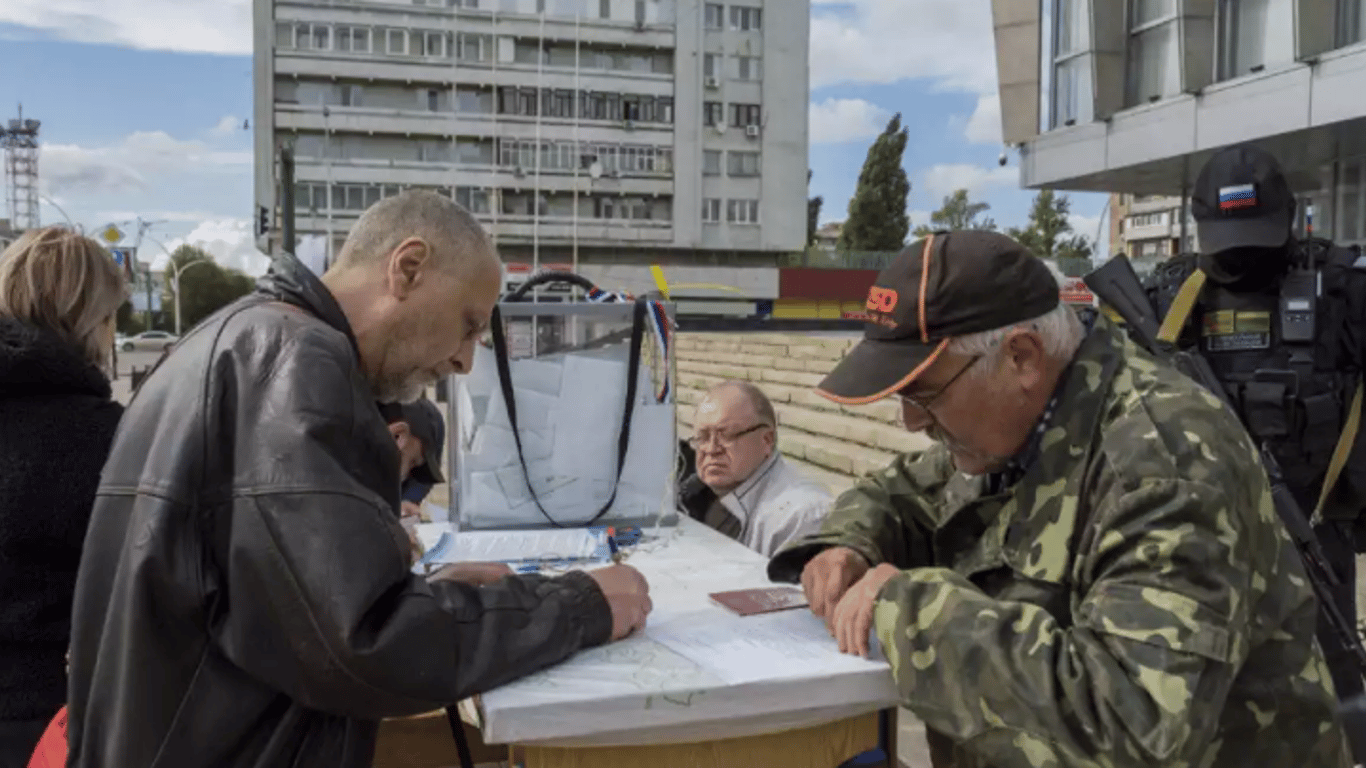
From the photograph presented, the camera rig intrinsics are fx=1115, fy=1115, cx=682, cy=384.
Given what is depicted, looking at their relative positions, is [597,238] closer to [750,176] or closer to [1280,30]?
[750,176]

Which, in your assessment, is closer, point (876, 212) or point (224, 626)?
point (224, 626)

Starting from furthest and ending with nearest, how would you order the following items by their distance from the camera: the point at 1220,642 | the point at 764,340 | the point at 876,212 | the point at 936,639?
the point at 876,212
the point at 764,340
the point at 936,639
the point at 1220,642

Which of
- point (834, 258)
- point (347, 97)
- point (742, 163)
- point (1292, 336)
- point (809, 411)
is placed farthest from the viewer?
point (834, 258)

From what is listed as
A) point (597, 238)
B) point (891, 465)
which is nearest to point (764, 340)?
point (891, 465)

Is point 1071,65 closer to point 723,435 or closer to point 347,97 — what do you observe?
point 723,435

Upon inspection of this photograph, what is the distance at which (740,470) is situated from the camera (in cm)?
339

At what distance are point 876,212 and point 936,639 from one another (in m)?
52.0

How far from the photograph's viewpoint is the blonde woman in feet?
6.76

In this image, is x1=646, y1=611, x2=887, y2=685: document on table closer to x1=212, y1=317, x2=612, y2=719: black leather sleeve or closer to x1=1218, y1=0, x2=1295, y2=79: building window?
x1=212, y1=317, x2=612, y2=719: black leather sleeve

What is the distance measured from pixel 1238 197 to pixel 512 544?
2725 millimetres

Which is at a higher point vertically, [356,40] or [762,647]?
[356,40]

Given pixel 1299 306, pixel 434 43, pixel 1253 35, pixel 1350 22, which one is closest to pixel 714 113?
pixel 434 43

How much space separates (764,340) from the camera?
16266 millimetres

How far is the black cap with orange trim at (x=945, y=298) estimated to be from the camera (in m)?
1.55
